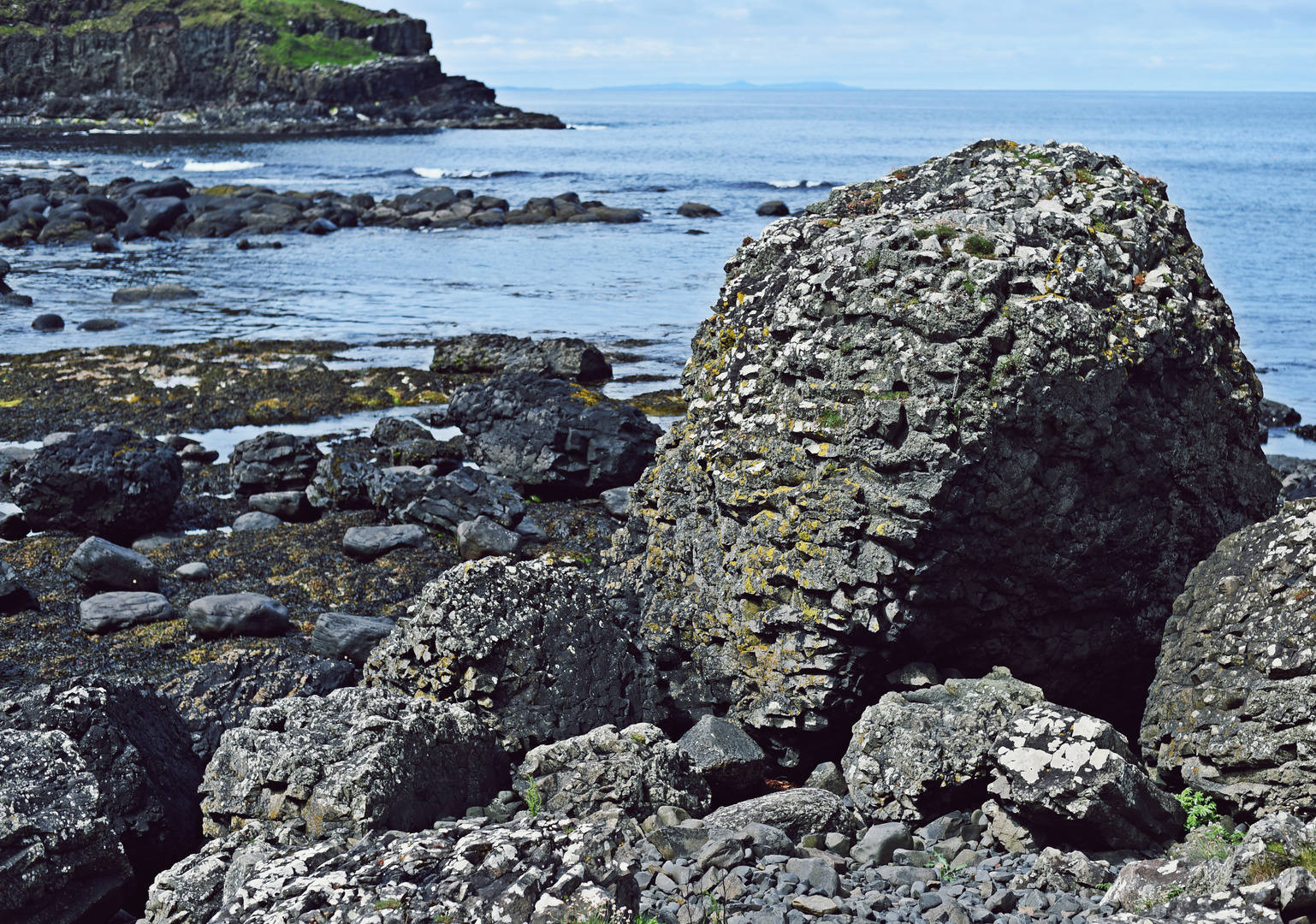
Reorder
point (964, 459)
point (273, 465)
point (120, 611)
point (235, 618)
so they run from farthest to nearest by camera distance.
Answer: point (273, 465) → point (120, 611) → point (235, 618) → point (964, 459)

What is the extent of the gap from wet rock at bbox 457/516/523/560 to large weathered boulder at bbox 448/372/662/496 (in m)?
2.42

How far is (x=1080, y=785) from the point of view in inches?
202

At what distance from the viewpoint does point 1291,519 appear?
19.7 ft

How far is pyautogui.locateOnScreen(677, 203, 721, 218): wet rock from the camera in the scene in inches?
2211

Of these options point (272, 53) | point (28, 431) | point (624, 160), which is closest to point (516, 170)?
point (624, 160)

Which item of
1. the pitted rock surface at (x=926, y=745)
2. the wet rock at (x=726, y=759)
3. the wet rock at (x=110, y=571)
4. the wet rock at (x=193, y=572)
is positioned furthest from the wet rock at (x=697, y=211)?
the pitted rock surface at (x=926, y=745)

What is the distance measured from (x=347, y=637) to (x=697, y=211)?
49.6m

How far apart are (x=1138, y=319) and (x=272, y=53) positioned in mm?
155984

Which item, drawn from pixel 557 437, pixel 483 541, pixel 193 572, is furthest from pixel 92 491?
pixel 557 437

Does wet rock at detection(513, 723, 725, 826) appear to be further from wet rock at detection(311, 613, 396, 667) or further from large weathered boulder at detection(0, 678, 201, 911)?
wet rock at detection(311, 613, 396, 667)

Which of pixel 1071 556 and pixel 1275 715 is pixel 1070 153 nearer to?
pixel 1071 556

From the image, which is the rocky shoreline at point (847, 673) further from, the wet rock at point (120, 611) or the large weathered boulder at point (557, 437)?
the large weathered boulder at point (557, 437)

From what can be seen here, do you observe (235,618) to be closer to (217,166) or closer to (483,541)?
(483,541)

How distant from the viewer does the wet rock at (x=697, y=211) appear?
56.2 m
